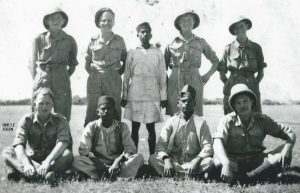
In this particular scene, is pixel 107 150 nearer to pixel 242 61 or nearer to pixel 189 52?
pixel 189 52

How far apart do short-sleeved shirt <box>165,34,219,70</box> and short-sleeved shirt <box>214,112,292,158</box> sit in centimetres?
150

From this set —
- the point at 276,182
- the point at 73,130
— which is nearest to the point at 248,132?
the point at 276,182

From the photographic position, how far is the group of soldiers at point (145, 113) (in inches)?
232

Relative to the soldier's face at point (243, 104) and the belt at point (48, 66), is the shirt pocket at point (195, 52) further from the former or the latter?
the belt at point (48, 66)

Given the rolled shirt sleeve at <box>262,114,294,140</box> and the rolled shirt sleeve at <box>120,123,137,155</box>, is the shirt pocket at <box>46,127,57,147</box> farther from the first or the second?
the rolled shirt sleeve at <box>262,114,294,140</box>

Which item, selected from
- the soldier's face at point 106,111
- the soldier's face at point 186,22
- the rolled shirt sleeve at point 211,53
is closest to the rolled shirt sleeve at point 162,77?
the soldier's face at point 186,22

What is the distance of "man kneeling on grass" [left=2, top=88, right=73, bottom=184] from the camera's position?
5840 mm

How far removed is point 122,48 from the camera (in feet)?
23.8

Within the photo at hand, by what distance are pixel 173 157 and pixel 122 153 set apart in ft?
2.66

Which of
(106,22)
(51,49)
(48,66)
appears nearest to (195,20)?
(106,22)

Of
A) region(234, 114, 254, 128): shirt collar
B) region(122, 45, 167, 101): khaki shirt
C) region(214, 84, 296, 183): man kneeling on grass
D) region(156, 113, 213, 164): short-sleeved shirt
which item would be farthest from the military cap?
region(234, 114, 254, 128): shirt collar

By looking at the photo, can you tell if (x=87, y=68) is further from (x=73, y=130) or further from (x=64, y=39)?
(x=73, y=130)

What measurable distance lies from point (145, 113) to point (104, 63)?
3.73 feet

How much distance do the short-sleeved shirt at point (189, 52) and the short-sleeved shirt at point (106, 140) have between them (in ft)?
5.66
